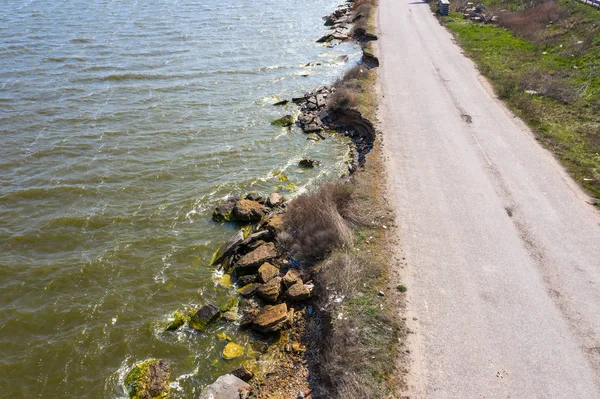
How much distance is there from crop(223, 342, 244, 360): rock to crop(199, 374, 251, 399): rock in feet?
3.97

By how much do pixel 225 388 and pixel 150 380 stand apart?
2.59 metres

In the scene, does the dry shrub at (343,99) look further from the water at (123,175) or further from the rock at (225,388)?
the rock at (225,388)

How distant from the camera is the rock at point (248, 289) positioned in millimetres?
16891

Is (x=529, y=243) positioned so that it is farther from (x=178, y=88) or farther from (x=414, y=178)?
(x=178, y=88)

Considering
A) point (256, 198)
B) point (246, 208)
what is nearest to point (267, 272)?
point (246, 208)

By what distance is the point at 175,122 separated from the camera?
2998 cm

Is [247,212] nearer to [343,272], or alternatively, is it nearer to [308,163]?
[308,163]

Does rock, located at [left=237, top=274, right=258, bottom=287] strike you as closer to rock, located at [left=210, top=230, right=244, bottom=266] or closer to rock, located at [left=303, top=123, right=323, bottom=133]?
rock, located at [left=210, top=230, right=244, bottom=266]

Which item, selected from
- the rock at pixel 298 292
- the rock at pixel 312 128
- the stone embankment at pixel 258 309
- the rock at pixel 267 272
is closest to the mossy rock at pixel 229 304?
the stone embankment at pixel 258 309

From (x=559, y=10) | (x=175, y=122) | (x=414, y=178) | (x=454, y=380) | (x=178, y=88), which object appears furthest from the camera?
(x=559, y=10)

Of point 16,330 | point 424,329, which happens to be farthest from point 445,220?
point 16,330

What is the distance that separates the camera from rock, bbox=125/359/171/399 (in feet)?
43.5

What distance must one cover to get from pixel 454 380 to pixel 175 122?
2483 cm

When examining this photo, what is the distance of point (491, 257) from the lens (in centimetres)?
1612
